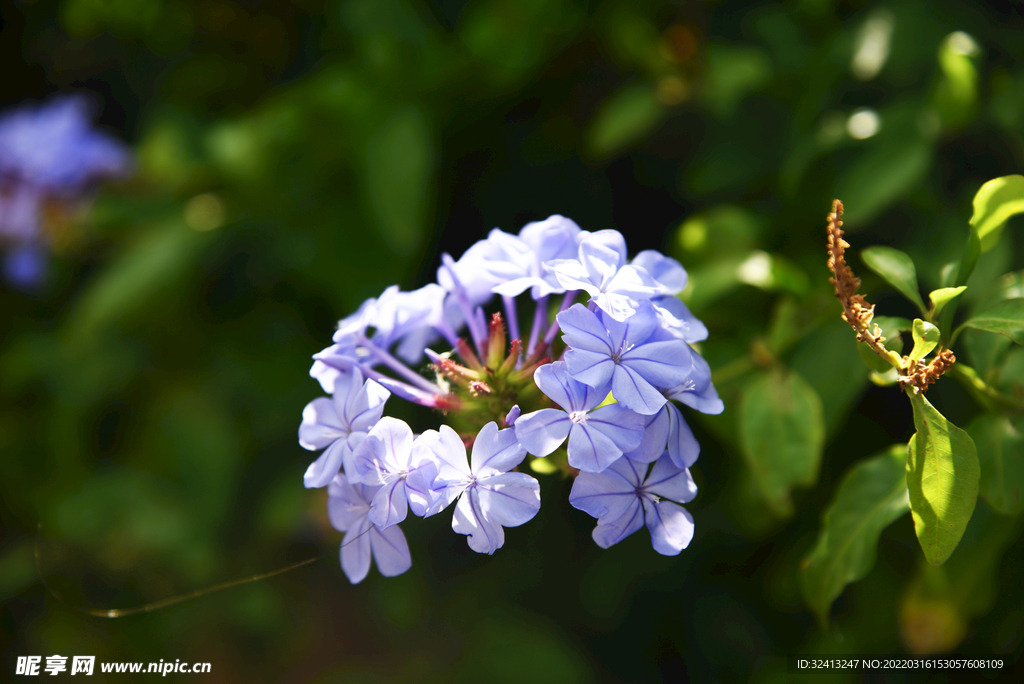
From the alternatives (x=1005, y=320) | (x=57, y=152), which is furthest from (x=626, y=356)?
(x=57, y=152)

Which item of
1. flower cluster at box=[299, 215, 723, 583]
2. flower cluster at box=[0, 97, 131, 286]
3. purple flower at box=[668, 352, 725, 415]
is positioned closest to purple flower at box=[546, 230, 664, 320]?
→ flower cluster at box=[299, 215, 723, 583]

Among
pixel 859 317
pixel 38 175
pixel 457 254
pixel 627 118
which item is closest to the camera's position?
pixel 859 317

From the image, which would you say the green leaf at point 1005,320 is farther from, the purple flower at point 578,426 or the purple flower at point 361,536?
the purple flower at point 361,536

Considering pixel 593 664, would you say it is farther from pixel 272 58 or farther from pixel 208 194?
pixel 272 58

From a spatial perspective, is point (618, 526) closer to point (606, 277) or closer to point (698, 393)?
point (698, 393)

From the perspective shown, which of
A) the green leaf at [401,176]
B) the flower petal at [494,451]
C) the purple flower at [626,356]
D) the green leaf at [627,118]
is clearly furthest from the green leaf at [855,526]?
the green leaf at [401,176]

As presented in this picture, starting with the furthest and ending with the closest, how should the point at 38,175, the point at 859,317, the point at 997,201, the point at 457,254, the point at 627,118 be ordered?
the point at 38,175 < the point at 457,254 < the point at 627,118 < the point at 997,201 < the point at 859,317

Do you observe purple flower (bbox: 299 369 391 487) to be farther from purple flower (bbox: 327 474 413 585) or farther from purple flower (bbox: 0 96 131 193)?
purple flower (bbox: 0 96 131 193)

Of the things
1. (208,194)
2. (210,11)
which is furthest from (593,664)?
(210,11)
